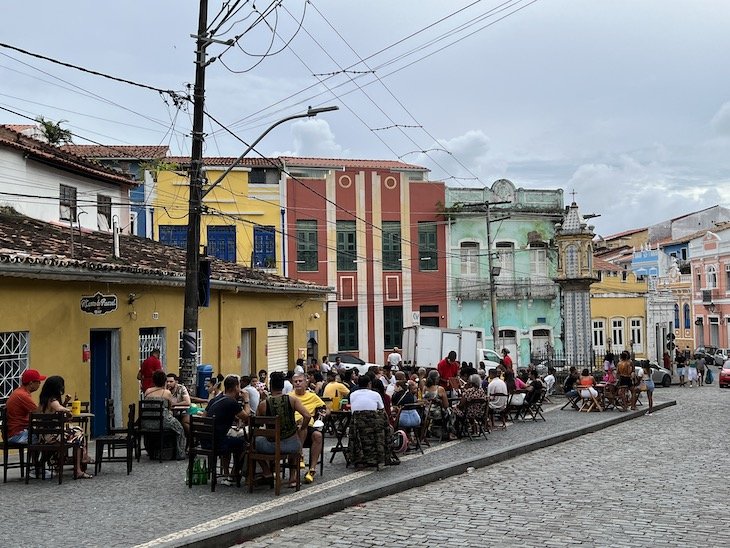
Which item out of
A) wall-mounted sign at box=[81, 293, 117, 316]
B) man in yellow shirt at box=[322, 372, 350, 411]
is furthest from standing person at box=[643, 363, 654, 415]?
wall-mounted sign at box=[81, 293, 117, 316]

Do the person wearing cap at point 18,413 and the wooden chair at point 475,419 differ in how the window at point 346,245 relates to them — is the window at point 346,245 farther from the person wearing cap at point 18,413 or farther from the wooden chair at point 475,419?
the person wearing cap at point 18,413

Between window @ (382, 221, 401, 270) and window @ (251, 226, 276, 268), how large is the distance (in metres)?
5.97

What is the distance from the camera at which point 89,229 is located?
84.8ft

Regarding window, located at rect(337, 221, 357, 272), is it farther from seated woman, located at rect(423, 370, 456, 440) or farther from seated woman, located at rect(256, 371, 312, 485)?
seated woman, located at rect(256, 371, 312, 485)

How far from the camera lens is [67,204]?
2530 centimetres

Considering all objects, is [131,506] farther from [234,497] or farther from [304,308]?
[304,308]

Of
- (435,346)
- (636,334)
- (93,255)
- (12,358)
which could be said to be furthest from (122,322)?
(636,334)

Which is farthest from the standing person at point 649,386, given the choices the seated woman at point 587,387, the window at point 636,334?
the window at point 636,334

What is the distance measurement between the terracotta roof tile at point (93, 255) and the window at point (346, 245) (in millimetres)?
18538

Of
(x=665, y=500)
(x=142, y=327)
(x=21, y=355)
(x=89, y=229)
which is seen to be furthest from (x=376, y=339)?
(x=665, y=500)

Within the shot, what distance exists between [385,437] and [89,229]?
1519 cm

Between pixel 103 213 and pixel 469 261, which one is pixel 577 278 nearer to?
pixel 469 261

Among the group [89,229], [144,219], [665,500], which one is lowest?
[665,500]

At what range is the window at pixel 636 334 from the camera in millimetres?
53812
